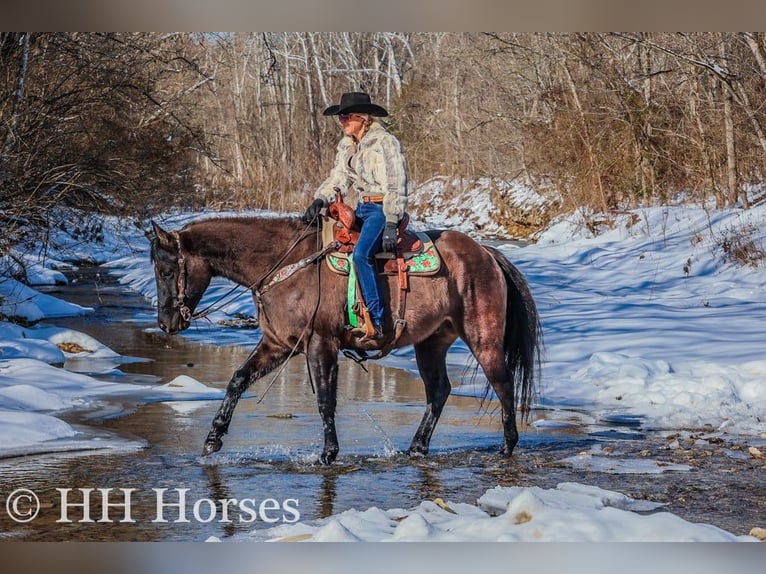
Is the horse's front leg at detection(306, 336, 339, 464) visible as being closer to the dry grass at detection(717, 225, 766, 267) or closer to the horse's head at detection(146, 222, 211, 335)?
the horse's head at detection(146, 222, 211, 335)

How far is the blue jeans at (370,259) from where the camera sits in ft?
19.7

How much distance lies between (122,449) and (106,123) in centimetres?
389

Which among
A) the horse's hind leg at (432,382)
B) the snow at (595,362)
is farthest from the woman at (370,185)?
the snow at (595,362)

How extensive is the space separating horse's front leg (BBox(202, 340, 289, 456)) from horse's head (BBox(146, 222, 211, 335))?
1.47ft

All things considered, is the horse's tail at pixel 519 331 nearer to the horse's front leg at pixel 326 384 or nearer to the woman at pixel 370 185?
the woman at pixel 370 185

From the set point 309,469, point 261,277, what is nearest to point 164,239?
point 261,277

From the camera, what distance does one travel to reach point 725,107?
8.95m

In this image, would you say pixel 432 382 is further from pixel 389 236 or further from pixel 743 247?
pixel 743 247

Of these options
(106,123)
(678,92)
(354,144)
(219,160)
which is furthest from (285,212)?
(678,92)

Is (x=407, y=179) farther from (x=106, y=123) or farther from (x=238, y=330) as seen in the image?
(x=238, y=330)

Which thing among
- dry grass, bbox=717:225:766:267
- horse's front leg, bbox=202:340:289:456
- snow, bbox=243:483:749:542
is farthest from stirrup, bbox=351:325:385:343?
dry grass, bbox=717:225:766:267

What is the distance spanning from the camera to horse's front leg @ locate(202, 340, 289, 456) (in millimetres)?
5977

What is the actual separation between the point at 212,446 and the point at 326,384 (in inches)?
28.9

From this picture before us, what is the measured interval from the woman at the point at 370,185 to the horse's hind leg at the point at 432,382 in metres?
0.47
